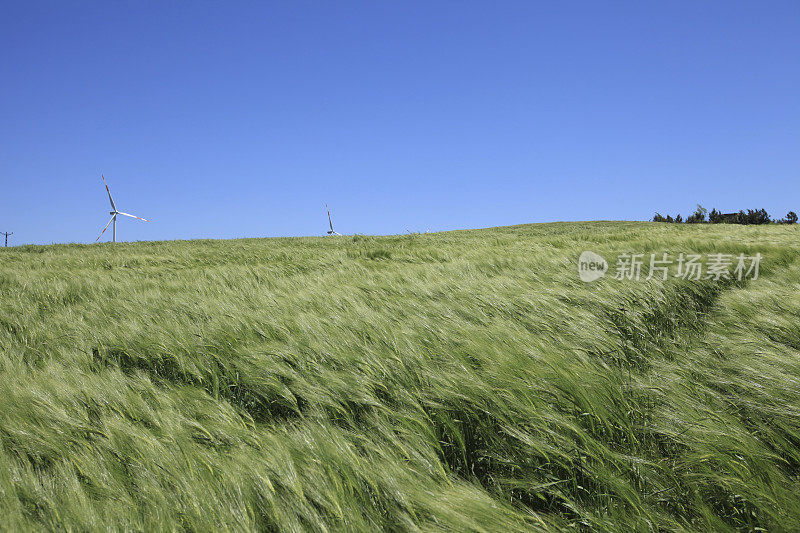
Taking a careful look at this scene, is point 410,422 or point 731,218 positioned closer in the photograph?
point 410,422

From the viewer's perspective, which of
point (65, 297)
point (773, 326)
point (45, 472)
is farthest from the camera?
point (65, 297)

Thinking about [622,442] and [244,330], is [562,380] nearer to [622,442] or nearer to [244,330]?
[622,442]

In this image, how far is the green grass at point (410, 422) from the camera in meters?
1.05

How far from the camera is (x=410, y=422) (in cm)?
144

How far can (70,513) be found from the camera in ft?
3.36

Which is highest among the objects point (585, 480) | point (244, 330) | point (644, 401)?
point (244, 330)

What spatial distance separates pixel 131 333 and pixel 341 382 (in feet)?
5.78

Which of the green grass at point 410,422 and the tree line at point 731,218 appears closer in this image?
the green grass at point 410,422

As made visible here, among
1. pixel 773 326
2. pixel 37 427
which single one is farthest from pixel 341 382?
pixel 773 326

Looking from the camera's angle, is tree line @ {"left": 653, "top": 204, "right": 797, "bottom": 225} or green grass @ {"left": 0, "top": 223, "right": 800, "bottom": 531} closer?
green grass @ {"left": 0, "top": 223, "right": 800, "bottom": 531}

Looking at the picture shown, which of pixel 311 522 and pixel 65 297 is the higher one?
pixel 65 297

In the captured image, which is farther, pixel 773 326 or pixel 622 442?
pixel 773 326

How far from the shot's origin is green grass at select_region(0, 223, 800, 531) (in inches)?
41.2

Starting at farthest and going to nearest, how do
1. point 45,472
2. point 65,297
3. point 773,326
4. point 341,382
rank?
point 65,297
point 773,326
point 341,382
point 45,472
